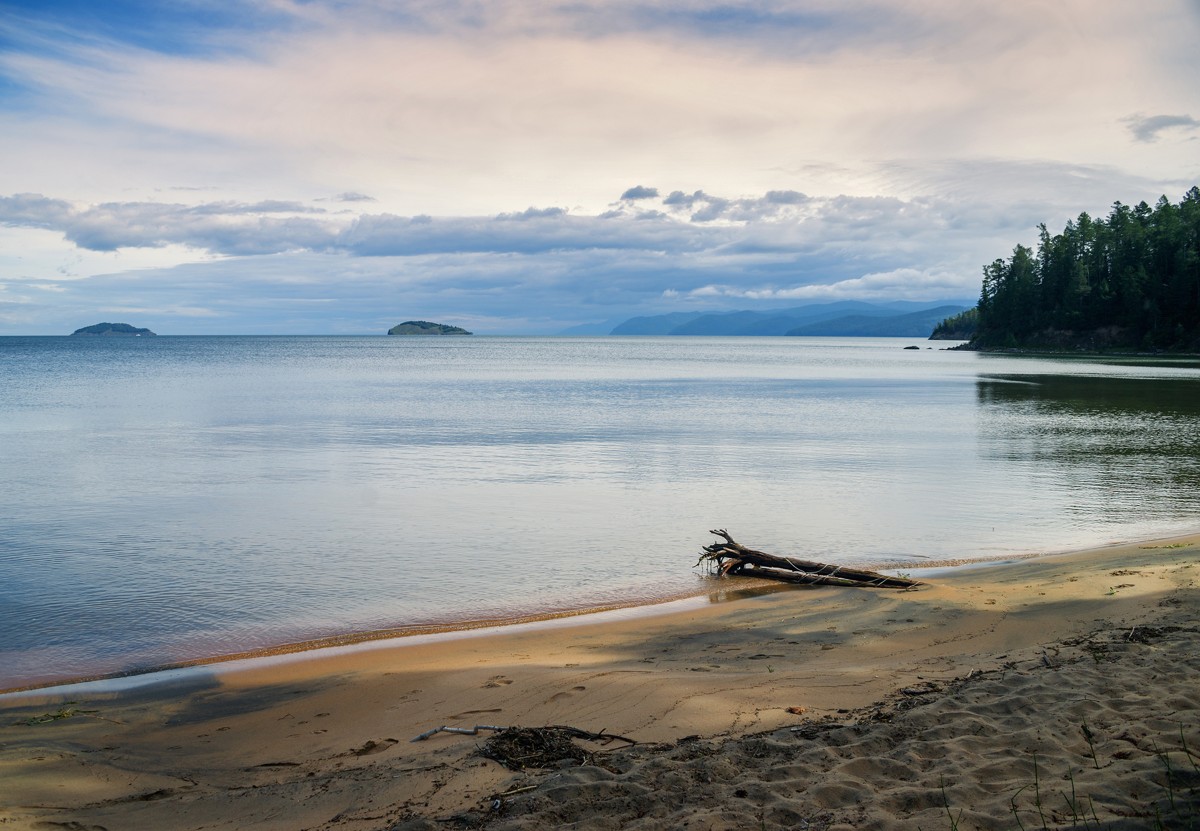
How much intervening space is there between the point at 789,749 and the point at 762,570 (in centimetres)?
717

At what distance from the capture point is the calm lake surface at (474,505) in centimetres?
1148

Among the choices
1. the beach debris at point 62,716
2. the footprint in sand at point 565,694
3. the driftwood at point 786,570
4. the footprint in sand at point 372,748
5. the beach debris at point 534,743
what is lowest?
the driftwood at point 786,570

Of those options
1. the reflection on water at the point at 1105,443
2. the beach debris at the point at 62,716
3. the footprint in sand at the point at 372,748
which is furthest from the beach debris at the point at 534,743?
the reflection on water at the point at 1105,443

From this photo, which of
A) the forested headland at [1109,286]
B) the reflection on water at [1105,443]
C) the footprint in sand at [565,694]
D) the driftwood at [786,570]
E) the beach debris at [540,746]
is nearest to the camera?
the beach debris at [540,746]

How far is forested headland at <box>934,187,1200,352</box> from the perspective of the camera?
10512cm

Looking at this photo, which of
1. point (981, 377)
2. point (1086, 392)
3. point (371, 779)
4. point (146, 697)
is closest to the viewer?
point (371, 779)

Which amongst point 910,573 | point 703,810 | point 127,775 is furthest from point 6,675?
point 910,573

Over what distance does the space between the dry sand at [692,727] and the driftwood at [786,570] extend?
1.48m

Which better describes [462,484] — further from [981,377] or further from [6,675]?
[981,377]

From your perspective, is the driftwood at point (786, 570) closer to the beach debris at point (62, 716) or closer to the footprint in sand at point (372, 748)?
the footprint in sand at point (372, 748)

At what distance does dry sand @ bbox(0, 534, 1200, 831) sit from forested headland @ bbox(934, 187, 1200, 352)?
116 meters

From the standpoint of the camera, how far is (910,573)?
12875 mm

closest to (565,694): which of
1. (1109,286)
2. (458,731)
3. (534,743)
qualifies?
(458,731)

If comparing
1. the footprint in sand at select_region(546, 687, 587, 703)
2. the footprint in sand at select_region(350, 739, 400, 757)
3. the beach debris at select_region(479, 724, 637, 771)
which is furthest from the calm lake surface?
the beach debris at select_region(479, 724, 637, 771)
